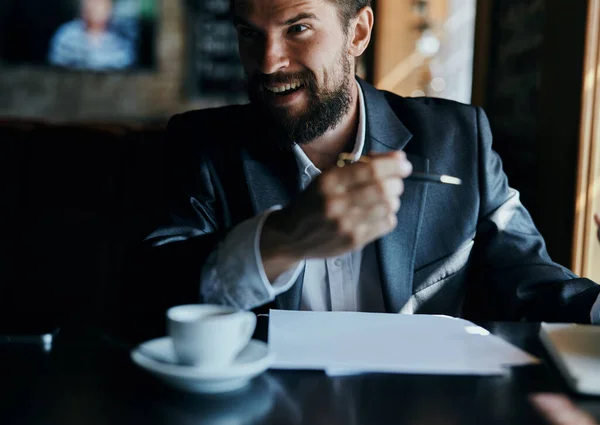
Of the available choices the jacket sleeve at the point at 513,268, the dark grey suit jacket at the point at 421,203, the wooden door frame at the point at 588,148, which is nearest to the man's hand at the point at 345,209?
the dark grey suit jacket at the point at 421,203

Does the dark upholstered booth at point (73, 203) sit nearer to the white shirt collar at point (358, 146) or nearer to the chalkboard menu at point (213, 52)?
the white shirt collar at point (358, 146)

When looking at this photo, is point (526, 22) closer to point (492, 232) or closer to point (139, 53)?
point (492, 232)

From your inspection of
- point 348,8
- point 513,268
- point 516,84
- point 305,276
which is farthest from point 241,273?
point 516,84

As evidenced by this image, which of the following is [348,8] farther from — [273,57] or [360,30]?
[273,57]

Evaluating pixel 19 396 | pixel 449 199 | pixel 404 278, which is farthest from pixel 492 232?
pixel 19 396

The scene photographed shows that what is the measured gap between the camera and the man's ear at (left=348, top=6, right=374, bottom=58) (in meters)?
1.46

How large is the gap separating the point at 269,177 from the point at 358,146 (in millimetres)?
213

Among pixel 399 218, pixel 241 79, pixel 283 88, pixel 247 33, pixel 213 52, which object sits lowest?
pixel 399 218

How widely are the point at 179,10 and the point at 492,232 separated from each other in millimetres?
5075

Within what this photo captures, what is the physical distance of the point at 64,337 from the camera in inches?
35.3

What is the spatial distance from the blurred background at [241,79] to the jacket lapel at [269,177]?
521 millimetres

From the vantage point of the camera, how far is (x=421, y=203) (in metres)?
1.31

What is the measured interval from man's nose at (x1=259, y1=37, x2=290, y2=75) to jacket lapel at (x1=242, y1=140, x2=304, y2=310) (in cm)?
17

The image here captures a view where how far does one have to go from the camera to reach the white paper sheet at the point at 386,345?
77cm
